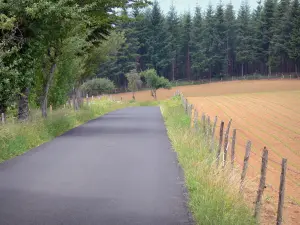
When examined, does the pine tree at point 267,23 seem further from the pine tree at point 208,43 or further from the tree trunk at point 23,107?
the tree trunk at point 23,107

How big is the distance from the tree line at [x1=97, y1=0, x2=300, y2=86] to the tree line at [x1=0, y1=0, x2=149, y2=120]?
230 ft

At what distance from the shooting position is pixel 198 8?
447ft

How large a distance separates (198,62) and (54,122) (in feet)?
308

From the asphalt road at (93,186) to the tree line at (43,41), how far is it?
3167 mm

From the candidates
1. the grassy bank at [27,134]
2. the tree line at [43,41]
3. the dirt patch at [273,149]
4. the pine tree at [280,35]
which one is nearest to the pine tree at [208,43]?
the pine tree at [280,35]

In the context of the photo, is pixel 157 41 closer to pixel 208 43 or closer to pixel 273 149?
pixel 208 43

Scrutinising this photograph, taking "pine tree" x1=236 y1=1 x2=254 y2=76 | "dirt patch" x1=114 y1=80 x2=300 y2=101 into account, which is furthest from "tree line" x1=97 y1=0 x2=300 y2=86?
"dirt patch" x1=114 y1=80 x2=300 y2=101

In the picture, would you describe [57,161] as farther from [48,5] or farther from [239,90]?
[239,90]

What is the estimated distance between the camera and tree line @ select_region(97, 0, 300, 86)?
103m

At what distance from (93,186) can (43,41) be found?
41.8ft

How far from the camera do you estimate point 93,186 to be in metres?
10.4

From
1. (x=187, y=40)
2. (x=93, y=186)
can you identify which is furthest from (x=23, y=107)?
(x=187, y=40)

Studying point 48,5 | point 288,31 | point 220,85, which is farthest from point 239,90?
point 48,5

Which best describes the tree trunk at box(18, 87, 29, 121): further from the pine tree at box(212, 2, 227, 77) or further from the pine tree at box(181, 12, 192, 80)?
the pine tree at box(181, 12, 192, 80)
